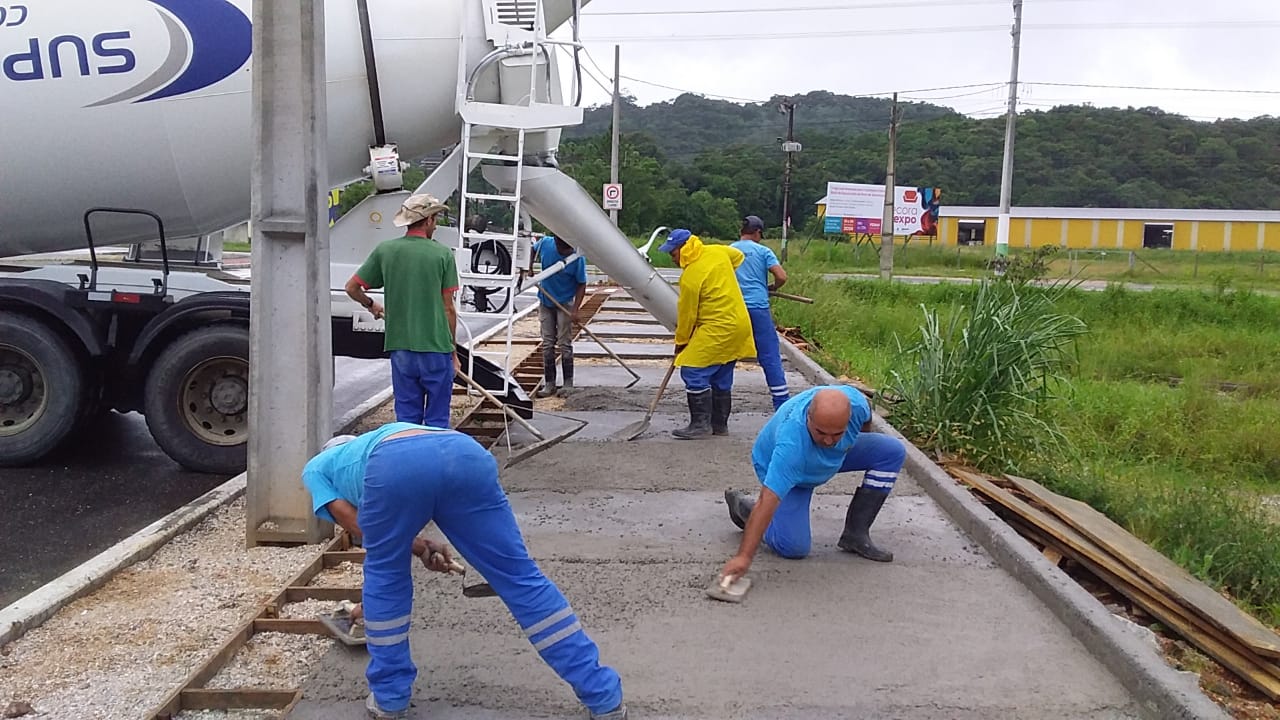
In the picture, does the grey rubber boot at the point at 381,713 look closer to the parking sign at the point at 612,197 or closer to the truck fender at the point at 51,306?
the truck fender at the point at 51,306

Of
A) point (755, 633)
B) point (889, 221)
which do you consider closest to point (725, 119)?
point (889, 221)

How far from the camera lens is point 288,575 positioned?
5.25 meters

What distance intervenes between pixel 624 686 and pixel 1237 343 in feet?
47.0

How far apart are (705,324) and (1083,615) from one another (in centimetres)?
407

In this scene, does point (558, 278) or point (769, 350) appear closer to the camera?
point (769, 350)

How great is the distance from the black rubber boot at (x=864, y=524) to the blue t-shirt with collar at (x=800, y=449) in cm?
25

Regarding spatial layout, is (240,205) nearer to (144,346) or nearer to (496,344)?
(144,346)

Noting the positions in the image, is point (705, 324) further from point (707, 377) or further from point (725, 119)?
point (725, 119)

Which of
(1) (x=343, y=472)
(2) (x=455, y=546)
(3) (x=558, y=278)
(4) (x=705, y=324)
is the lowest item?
(2) (x=455, y=546)

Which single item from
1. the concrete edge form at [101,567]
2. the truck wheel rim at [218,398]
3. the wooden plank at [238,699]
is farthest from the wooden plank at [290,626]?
the truck wheel rim at [218,398]

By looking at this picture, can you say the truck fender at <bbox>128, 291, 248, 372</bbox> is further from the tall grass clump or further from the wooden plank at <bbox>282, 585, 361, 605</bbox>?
the tall grass clump

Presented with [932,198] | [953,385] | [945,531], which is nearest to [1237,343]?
[953,385]

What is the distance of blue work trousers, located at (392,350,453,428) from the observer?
6.37 meters

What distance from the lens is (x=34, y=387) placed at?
7.50 m
